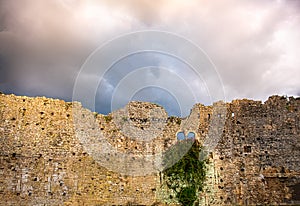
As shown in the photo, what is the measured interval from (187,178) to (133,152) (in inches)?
139

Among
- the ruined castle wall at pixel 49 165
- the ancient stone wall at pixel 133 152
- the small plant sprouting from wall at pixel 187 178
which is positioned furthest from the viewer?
the small plant sprouting from wall at pixel 187 178

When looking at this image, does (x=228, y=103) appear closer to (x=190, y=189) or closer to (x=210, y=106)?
(x=210, y=106)

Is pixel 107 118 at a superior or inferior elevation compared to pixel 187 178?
superior

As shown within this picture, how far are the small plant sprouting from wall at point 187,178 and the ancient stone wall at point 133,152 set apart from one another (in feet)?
1.57

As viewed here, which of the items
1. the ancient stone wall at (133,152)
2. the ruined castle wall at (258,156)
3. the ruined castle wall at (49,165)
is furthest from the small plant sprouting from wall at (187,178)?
the ruined castle wall at (49,165)

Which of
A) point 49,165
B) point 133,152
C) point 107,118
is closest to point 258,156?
point 133,152

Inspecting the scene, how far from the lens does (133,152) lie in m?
21.3

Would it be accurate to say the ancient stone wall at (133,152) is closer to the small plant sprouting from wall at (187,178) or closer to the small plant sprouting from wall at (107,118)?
the small plant sprouting from wall at (107,118)

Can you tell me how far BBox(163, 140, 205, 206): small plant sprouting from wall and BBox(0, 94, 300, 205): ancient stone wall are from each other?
1.57 ft

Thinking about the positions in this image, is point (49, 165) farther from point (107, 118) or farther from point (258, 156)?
point (258, 156)

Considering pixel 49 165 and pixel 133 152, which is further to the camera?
pixel 133 152

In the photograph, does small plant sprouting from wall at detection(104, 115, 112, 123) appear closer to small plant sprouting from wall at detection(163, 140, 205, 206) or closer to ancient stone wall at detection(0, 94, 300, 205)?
ancient stone wall at detection(0, 94, 300, 205)

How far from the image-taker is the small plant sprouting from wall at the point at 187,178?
21016 millimetres

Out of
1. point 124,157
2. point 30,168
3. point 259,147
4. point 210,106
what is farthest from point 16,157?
point 259,147
